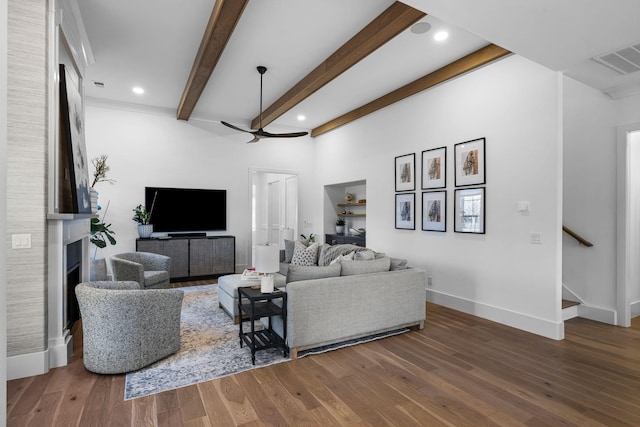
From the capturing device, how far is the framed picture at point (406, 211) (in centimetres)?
511

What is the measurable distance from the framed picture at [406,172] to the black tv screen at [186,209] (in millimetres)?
3589

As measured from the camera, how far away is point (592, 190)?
13.2 ft

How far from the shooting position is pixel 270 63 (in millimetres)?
4441

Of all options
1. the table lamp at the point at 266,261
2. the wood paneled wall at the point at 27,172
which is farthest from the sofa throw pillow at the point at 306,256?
the wood paneled wall at the point at 27,172

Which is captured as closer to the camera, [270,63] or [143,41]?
[143,41]

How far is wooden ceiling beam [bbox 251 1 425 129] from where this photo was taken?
3107 millimetres

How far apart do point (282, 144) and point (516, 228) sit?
518 centimetres

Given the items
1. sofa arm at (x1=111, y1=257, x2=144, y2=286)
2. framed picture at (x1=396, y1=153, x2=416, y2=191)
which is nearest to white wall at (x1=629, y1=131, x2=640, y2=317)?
framed picture at (x1=396, y1=153, x2=416, y2=191)

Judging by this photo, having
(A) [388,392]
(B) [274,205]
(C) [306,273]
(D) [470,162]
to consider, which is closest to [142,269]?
(C) [306,273]

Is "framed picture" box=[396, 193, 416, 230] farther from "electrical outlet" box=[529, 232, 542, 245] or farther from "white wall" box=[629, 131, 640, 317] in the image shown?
"white wall" box=[629, 131, 640, 317]

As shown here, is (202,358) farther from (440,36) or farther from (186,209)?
(186,209)

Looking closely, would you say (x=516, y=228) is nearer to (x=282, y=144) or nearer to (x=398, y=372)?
(x=398, y=372)

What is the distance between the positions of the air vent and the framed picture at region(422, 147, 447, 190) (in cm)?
185

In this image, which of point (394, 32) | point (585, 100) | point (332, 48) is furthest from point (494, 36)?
point (585, 100)
